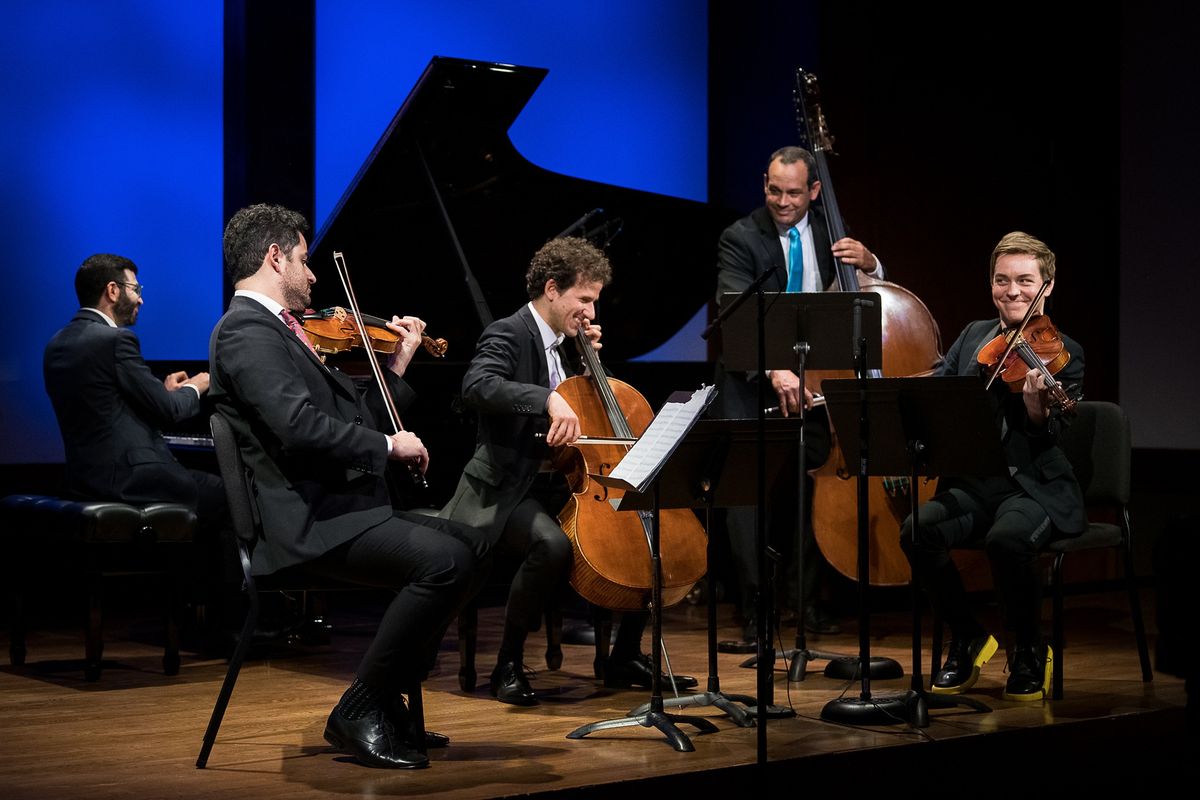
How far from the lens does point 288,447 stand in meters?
3.24

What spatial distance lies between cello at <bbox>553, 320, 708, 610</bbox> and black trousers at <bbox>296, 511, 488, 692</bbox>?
0.63 metres

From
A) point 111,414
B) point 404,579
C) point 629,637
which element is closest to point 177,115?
point 111,414

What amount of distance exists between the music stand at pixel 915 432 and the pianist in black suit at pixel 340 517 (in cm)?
100

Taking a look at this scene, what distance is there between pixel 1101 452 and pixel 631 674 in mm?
1569

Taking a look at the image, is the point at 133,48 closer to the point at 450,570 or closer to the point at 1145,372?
the point at 450,570

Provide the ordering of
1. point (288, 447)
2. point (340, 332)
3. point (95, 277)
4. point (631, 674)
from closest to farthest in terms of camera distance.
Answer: point (288, 447), point (340, 332), point (631, 674), point (95, 277)

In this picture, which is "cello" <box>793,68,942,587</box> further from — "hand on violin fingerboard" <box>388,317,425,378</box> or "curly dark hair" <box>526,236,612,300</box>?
"hand on violin fingerboard" <box>388,317,425,378</box>

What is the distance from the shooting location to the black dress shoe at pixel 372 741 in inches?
129

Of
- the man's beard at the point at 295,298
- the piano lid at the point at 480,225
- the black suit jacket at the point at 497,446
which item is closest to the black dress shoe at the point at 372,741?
the black suit jacket at the point at 497,446

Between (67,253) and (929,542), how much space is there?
3.60m

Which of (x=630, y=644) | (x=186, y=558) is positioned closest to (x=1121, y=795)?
(x=630, y=644)

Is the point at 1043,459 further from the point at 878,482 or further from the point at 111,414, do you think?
the point at 111,414

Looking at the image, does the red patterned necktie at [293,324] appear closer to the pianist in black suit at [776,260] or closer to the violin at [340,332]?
the violin at [340,332]

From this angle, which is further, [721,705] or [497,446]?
[497,446]
